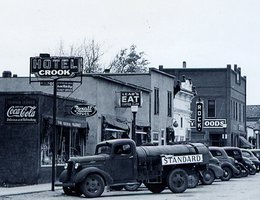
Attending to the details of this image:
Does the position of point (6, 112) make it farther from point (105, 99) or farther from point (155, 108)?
point (155, 108)

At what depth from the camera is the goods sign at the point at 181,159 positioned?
976 inches

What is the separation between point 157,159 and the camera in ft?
81.0

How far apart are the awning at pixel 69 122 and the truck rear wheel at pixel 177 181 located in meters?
7.24

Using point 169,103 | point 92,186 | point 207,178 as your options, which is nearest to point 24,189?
point 92,186

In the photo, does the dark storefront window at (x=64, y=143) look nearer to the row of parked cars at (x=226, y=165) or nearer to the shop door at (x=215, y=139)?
the row of parked cars at (x=226, y=165)

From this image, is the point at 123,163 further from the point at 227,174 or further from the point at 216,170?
the point at 227,174

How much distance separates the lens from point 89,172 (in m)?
22.9

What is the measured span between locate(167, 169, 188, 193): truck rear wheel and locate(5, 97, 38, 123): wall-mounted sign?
7.11 metres

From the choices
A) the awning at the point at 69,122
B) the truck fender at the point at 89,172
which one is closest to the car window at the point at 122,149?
the truck fender at the point at 89,172

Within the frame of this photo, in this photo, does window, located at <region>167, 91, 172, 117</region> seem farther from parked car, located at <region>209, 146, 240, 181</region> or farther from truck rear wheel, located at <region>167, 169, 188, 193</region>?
truck rear wheel, located at <region>167, 169, 188, 193</region>

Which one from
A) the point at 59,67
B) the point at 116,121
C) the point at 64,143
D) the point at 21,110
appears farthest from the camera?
the point at 116,121

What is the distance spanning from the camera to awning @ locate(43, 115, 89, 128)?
29.9 meters

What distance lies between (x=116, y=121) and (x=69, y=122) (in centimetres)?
636

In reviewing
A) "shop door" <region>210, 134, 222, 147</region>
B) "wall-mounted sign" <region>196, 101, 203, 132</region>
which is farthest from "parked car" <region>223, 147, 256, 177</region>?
"shop door" <region>210, 134, 222, 147</region>
